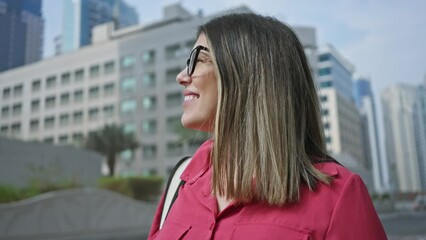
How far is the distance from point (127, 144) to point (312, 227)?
79.9 ft

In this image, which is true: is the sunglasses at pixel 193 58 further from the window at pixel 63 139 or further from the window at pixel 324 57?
the window at pixel 324 57

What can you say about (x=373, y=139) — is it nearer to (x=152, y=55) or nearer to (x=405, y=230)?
(x=405, y=230)

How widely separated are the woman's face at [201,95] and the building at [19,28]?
3.80 meters

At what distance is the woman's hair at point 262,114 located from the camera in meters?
0.74

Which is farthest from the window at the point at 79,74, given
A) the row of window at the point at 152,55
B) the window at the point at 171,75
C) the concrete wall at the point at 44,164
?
the concrete wall at the point at 44,164

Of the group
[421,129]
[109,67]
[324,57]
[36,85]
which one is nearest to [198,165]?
[421,129]

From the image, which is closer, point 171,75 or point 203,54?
point 203,54

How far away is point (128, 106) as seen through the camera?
32.1 meters

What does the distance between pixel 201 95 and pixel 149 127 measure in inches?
1201

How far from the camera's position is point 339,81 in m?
48.8

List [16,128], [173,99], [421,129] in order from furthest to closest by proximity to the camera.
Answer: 1. [173,99]
2. [16,128]
3. [421,129]

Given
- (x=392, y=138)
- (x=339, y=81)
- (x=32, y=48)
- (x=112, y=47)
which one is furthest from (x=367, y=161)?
(x=32, y=48)

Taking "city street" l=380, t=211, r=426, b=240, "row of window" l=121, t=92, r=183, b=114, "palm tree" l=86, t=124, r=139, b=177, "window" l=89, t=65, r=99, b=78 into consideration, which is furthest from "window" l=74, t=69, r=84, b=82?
"city street" l=380, t=211, r=426, b=240

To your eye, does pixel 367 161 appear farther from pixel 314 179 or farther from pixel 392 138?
pixel 314 179
